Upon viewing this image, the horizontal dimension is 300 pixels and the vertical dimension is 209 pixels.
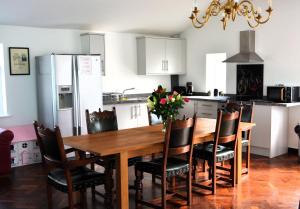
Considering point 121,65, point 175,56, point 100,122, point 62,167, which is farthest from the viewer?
point 175,56

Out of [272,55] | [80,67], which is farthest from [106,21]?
[272,55]

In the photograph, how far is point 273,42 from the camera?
6.22 metres

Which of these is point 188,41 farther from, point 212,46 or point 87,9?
point 87,9

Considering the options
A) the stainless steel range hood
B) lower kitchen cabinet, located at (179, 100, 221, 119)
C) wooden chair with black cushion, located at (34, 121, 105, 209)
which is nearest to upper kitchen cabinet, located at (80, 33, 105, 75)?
lower kitchen cabinet, located at (179, 100, 221, 119)

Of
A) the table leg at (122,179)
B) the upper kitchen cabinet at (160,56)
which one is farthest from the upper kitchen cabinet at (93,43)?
the table leg at (122,179)

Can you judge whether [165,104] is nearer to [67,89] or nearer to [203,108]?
[67,89]

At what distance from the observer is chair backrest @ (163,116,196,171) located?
11.2 feet

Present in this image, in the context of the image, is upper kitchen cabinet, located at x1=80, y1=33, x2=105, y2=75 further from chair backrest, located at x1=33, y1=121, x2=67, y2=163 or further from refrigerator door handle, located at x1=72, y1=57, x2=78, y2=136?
chair backrest, located at x1=33, y1=121, x2=67, y2=163

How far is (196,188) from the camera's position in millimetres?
4352

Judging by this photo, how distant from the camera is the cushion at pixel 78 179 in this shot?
3.19 metres

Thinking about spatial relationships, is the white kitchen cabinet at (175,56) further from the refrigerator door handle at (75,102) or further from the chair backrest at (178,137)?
the chair backrest at (178,137)

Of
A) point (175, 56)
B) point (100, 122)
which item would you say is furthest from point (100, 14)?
point (100, 122)

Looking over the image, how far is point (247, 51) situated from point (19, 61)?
12.9 ft

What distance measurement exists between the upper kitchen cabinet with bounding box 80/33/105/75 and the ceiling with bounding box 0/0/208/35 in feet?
0.58
